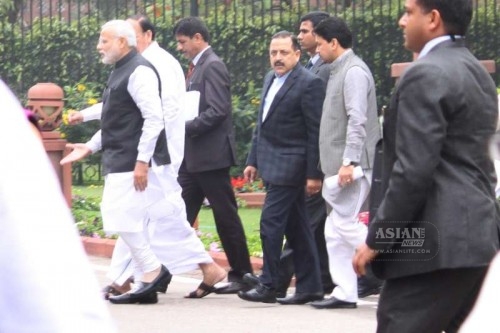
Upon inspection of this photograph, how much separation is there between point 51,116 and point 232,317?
5.11 metres

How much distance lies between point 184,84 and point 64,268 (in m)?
6.89

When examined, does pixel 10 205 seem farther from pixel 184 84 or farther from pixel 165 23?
pixel 165 23

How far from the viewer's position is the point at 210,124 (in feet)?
29.2

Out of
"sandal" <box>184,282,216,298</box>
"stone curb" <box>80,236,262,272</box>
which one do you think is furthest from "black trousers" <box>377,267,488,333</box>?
"stone curb" <box>80,236,262,272</box>

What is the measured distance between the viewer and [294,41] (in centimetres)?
867

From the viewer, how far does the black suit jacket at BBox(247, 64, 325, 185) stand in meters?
8.34

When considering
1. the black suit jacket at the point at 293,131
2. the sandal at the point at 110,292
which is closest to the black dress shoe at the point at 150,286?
the sandal at the point at 110,292

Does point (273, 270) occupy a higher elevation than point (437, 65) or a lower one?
lower

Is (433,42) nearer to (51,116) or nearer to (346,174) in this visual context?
(346,174)

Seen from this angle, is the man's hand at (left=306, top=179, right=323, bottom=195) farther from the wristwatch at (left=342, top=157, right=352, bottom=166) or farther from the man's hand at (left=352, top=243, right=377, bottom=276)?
the man's hand at (left=352, top=243, right=377, bottom=276)

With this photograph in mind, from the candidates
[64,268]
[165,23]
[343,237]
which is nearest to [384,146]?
[64,268]

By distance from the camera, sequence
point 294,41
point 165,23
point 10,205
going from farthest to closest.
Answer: point 165,23
point 294,41
point 10,205

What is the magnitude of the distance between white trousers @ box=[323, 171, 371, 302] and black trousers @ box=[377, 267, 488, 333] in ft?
11.8

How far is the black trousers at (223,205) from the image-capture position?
8.91 metres
